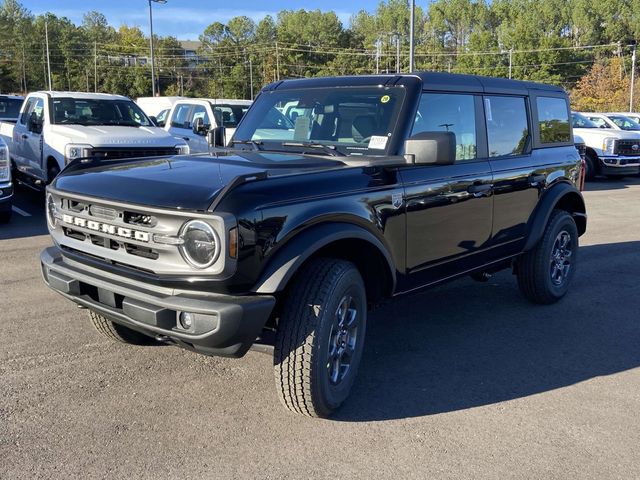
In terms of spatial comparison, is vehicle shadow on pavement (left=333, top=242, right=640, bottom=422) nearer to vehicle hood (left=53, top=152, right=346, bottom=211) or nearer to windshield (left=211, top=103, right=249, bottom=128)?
vehicle hood (left=53, top=152, right=346, bottom=211)

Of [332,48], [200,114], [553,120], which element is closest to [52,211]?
[553,120]

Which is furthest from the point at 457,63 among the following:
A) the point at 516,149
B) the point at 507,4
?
the point at 516,149

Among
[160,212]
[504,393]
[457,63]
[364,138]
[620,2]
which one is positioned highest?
[620,2]

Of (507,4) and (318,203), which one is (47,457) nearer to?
(318,203)

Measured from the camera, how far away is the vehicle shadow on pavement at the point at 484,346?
385cm

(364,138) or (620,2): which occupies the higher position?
(620,2)

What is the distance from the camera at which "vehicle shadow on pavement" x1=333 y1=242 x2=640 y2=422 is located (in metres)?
3.85

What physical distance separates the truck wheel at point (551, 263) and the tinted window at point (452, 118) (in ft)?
4.59

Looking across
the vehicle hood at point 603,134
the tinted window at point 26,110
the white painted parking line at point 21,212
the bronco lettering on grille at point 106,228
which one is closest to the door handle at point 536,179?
the bronco lettering on grille at point 106,228

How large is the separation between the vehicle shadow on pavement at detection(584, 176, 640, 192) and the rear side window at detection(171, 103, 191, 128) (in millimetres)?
10157

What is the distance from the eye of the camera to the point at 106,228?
3.30m

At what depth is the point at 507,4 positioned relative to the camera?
95.2 metres

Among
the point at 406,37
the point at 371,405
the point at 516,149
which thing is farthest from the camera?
the point at 406,37

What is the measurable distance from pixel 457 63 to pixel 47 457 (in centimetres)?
9673
